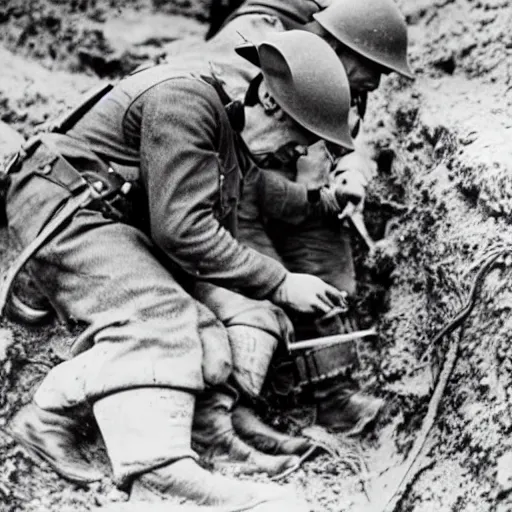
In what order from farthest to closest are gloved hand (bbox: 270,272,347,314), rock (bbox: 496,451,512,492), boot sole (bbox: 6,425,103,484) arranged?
gloved hand (bbox: 270,272,347,314)
boot sole (bbox: 6,425,103,484)
rock (bbox: 496,451,512,492)

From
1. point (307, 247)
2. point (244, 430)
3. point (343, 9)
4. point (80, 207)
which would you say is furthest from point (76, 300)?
point (343, 9)

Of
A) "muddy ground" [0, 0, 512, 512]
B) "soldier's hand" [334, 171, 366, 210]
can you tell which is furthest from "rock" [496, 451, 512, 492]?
"soldier's hand" [334, 171, 366, 210]

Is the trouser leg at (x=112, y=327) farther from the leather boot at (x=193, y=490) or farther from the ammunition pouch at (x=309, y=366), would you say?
the ammunition pouch at (x=309, y=366)

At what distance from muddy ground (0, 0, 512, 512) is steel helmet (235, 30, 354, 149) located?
0.48 m

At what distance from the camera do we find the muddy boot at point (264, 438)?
11.7ft

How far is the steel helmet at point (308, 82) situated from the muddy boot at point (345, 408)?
72cm

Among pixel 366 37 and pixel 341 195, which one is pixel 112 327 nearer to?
pixel 341 195

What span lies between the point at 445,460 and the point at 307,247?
0.98 m

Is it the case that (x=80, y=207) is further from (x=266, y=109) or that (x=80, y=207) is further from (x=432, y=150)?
(x=432, y=150)

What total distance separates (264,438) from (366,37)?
1249 millimetres

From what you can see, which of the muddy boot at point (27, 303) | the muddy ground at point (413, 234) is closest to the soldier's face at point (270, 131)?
the muddy ground at point (413, 234)

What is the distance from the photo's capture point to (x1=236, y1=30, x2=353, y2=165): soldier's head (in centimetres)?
350

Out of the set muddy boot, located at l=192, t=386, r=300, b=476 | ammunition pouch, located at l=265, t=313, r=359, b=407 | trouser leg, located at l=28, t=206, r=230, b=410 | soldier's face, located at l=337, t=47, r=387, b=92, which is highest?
soldier's face, located at l=337, t=47, r=387, b=92

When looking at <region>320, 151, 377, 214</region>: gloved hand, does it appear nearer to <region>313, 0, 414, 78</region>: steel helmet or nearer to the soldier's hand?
the soldier's hand
